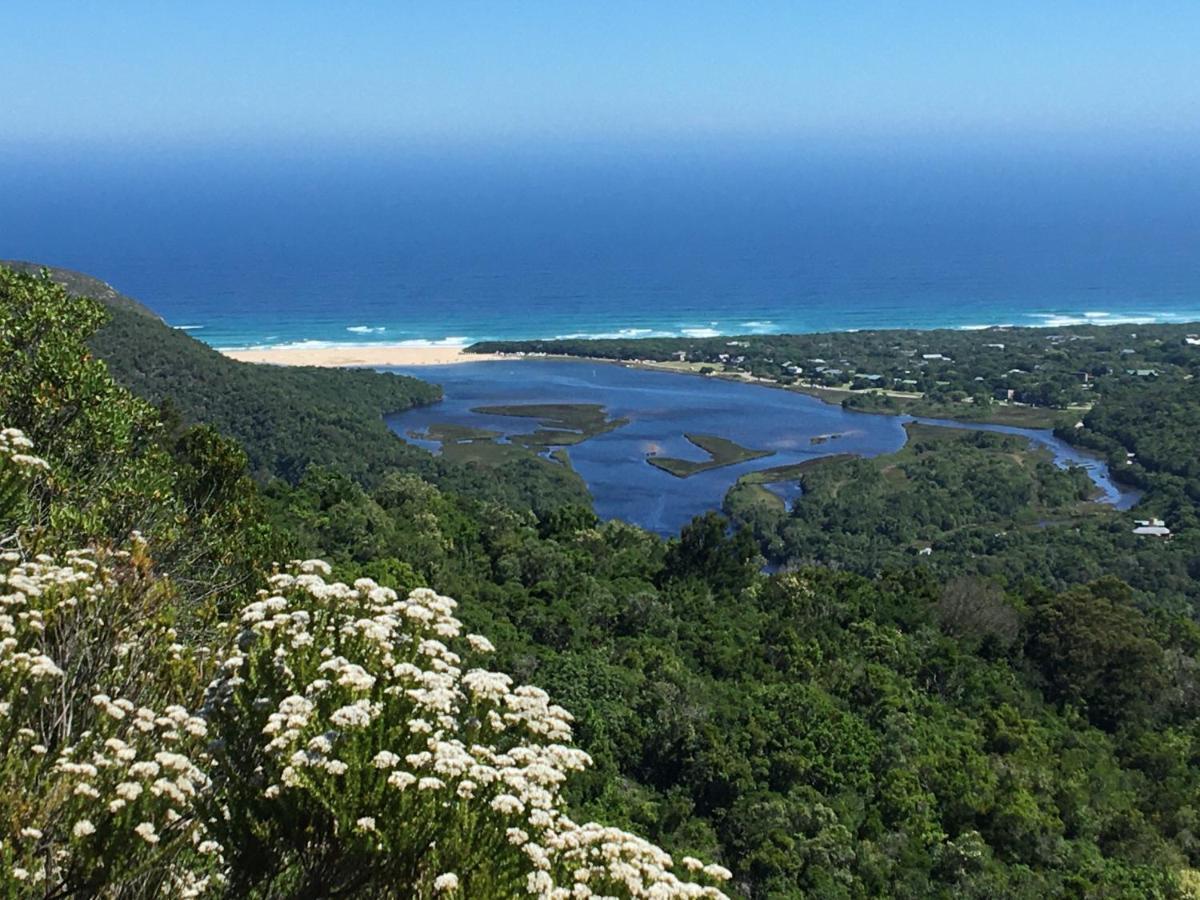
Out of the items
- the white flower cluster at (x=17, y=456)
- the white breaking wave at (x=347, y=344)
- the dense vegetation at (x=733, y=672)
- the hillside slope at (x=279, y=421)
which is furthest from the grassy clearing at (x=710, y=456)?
the white flower cluster at (x=17, y=456)

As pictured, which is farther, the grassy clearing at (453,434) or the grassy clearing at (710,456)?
the grassy clearing at (453,434)

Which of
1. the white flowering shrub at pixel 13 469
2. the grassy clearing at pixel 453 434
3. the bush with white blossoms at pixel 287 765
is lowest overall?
the grassy clearing at pixel 453 434

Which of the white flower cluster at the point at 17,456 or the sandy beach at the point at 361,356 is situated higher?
the white flower cluster at the point at 17,456

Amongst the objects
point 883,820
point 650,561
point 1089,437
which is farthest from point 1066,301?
point 883,820

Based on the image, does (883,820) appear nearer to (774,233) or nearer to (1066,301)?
(1066,301)

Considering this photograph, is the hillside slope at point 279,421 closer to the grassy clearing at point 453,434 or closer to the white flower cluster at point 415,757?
the grassy clearing at point 453,434

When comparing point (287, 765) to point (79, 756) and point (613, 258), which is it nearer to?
point (79, 756)

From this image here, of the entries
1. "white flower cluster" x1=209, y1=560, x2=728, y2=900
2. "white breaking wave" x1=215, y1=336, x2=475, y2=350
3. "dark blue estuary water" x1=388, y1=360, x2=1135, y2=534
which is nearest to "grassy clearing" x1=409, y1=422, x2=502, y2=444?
"dark blue estuary water" x1=388, y1=360, x2=1135, y2=534
